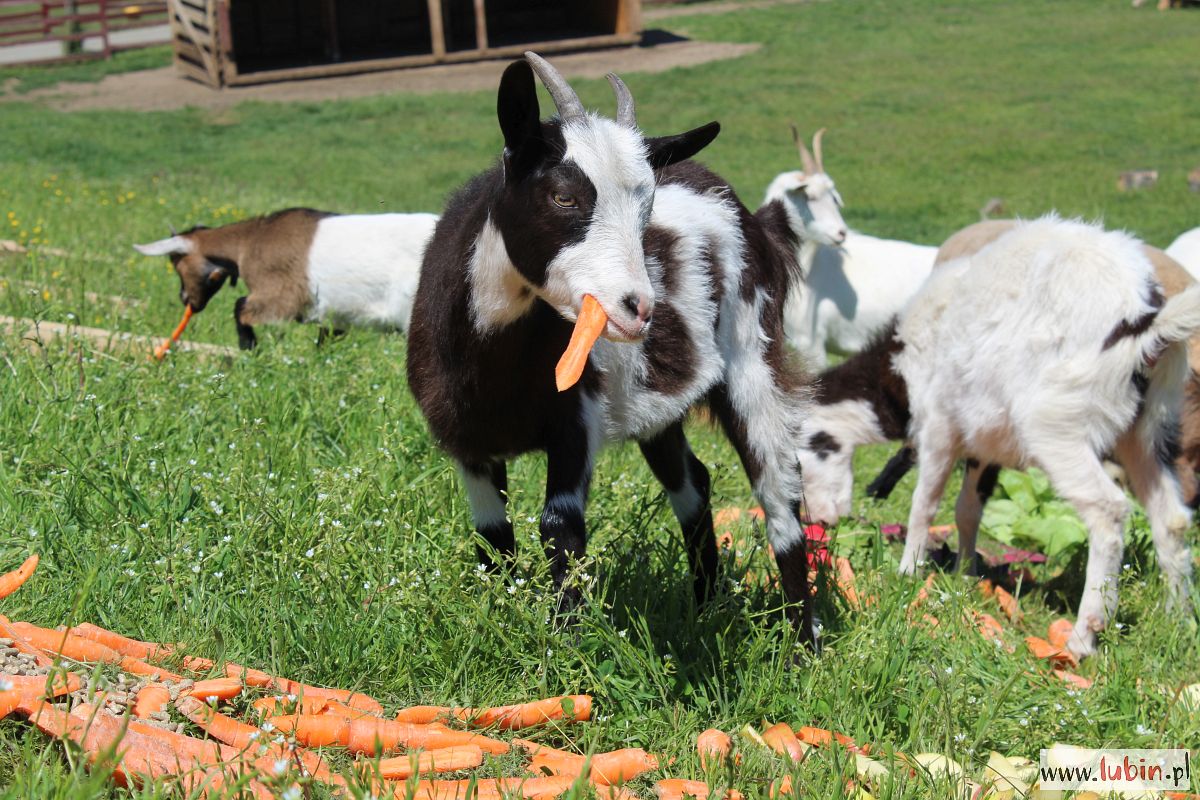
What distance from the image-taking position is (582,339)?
3379 millimetres

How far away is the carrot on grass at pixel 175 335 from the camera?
6492mm

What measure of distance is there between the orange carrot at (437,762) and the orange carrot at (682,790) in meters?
0.49

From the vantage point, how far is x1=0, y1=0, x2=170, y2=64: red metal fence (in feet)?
99.1

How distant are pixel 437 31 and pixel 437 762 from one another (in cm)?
2456

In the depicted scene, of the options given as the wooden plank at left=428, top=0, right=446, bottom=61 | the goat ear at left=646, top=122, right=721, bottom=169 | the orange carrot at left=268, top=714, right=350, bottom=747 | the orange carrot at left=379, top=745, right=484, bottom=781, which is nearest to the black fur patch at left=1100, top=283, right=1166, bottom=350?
the goat ear at left=646, top=122, right=721, bottom=169

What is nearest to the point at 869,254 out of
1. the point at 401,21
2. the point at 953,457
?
the point at 953,457

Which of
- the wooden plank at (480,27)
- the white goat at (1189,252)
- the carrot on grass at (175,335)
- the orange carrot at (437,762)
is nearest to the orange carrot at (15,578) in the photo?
the orange carrot at (437,762)

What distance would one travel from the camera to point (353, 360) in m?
7.26

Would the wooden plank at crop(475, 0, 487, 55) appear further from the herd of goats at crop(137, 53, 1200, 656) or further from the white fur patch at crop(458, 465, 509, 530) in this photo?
the white fur patch at crop(458, 465, 509, 530)

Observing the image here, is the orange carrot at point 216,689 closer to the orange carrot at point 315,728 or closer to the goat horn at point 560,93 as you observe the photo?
the orange carrot at point 315,728

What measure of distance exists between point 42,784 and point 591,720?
1.58 meters

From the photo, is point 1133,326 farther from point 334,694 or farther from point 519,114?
point 334,694

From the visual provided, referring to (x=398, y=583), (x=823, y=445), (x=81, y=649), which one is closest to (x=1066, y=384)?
(x=823, y=445)

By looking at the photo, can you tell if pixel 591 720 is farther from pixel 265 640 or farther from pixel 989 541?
pixel 989 541
